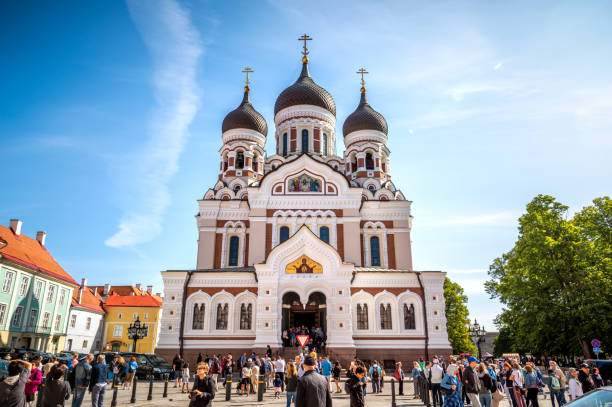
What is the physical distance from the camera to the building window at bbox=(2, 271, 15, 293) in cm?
2817

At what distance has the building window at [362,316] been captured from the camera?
25.9 m

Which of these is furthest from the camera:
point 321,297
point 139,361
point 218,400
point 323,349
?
point 321,297

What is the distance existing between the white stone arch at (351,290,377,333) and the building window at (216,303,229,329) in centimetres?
786

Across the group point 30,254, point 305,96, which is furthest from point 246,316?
point 305,96

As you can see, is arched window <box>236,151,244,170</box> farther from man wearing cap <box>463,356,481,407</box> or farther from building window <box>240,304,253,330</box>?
man wearing cap <box>463,356,481,407</box>

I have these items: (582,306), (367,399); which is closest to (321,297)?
(367,399)

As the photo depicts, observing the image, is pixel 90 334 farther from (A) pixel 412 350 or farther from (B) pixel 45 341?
(A) pixel 412 350

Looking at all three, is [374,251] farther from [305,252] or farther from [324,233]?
[305,252]

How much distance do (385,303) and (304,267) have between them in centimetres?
576

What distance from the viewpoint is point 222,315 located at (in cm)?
2588

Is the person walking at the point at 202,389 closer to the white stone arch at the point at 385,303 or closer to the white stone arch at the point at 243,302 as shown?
the white stone arch at the point at 243,302

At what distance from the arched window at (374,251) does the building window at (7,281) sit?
25346 millimetres

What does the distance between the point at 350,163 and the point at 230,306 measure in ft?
57.7

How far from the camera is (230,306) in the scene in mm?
25875
